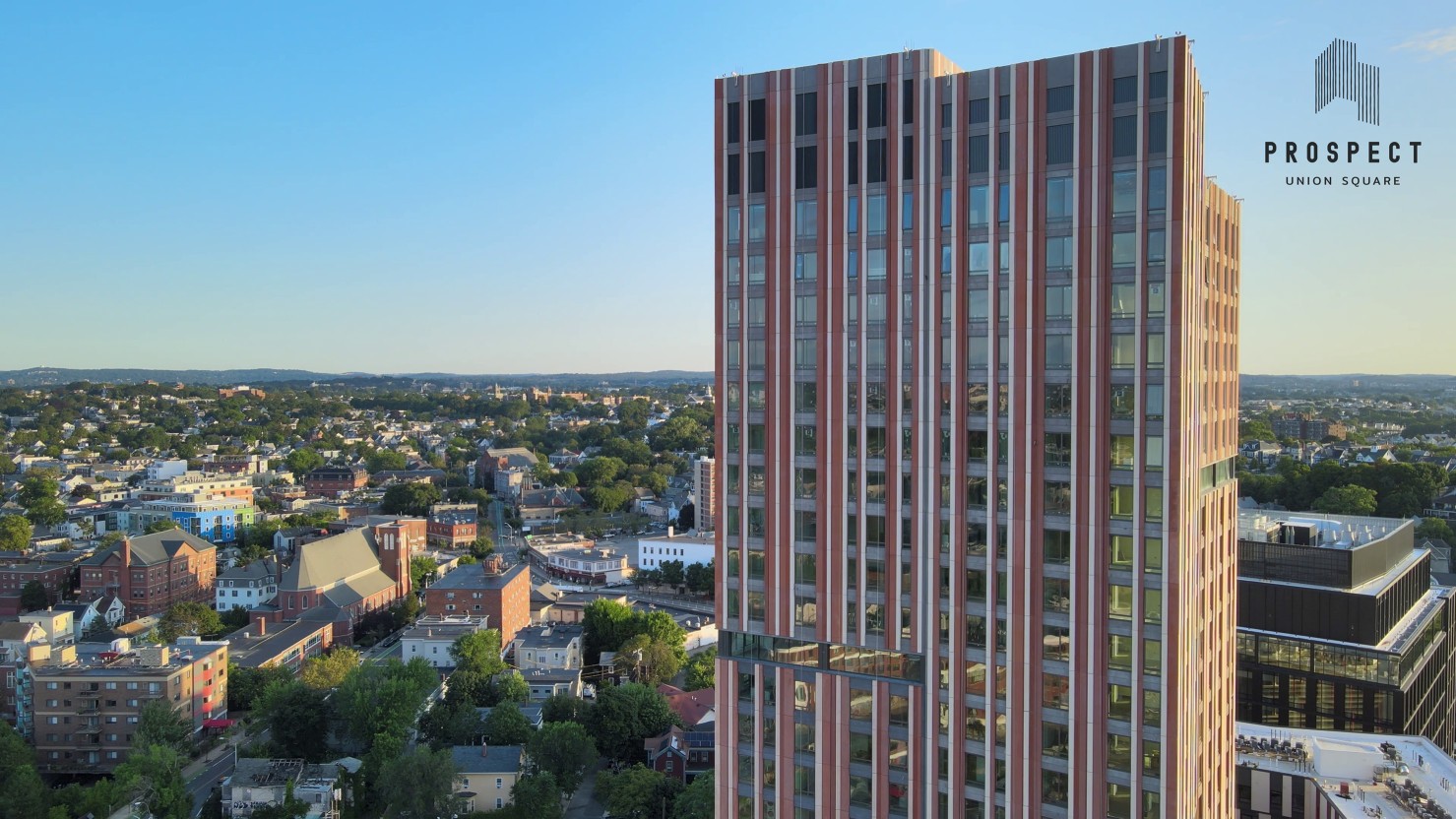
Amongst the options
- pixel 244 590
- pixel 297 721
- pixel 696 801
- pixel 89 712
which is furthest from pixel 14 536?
pixel 696 801

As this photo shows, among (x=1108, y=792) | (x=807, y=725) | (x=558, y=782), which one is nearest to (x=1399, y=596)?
(x=1108, y=792)

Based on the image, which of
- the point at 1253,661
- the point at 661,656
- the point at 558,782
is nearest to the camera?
the point at 1253,661

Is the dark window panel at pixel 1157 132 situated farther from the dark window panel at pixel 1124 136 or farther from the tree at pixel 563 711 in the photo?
the tree at pixel 563 711

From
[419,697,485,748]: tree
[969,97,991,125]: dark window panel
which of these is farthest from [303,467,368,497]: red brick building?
[969,97,991,125]: dark window panel

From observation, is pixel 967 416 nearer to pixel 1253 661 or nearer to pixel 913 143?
pixel 913 143

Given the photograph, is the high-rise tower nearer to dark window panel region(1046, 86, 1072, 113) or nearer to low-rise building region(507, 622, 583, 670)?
dark window panel region(1046, 86, 1072, 113)

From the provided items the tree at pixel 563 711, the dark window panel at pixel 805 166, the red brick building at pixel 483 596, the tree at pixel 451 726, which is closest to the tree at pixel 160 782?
the tree at pixel 451 726

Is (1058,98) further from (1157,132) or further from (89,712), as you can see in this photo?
(89,712)
